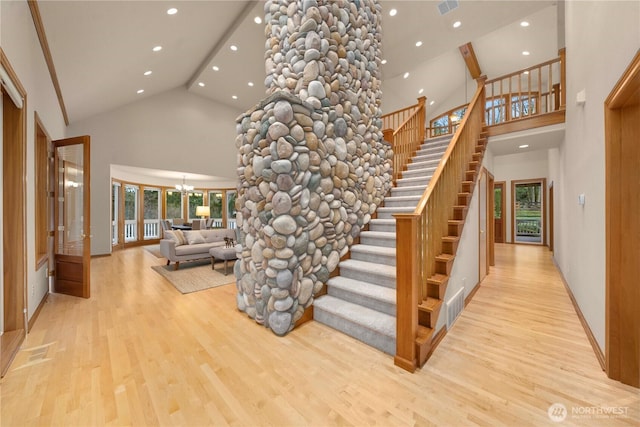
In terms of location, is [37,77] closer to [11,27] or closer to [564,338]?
[11,27]

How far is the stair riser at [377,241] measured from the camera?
10.4ft

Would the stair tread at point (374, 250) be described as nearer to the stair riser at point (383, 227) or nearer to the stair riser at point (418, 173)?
the stair riser at point (383, 227)

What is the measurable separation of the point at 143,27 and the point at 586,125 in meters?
5.90

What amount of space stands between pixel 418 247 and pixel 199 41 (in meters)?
6.17

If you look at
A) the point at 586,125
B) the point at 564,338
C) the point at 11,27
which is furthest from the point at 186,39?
the point at 564,338

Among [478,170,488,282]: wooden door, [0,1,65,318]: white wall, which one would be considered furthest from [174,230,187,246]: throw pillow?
[478,170,488,282]: wooden door

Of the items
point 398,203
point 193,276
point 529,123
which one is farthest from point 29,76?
point 529,123

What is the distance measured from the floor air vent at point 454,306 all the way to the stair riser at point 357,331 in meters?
0.80

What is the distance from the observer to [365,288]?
2701 mm

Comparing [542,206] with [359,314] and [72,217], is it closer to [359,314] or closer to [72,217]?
[359,314]

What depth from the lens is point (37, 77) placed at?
3.11 m

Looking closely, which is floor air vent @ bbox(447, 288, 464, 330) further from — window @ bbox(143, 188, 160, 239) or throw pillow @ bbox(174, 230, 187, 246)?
window @ bbox(143, 188, 160, 239)

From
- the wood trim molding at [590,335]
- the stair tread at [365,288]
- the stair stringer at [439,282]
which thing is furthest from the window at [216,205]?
the wood trim molding at [590,335]

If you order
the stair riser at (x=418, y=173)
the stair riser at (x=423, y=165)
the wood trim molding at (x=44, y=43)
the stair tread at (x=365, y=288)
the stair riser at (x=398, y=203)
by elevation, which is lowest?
the stair tread at (x=365, y=288)
